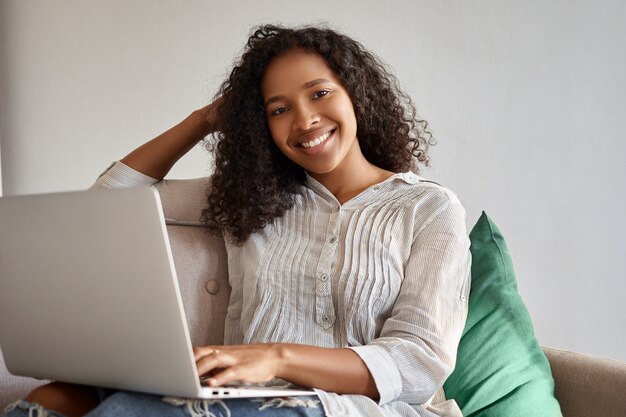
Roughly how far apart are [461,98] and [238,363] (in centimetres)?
117

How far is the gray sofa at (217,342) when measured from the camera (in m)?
1.52

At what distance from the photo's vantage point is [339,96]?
1.62 meters

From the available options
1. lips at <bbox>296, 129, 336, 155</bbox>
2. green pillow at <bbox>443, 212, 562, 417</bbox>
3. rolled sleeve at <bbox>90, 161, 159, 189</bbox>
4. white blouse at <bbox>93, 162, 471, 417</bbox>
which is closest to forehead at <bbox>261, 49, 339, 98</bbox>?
lips at <bbox>296, 129, 336, 155</bbox>

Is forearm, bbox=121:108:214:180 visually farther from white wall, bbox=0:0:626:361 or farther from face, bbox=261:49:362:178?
white wall, bbox=0:0:626:361

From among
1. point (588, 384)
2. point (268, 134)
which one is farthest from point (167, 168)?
point (588, 384)

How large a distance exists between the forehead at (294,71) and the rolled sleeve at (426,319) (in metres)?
0.36

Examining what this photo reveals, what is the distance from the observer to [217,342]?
1661 mm

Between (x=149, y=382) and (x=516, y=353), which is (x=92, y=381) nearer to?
(x=149, y=382)

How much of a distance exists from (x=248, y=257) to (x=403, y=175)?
1.10ft

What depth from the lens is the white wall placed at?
82.6 inches

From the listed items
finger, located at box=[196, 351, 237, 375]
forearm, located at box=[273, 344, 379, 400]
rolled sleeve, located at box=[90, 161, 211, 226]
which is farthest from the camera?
rolled sleeve, located at box=[90, 161, 211, 226]

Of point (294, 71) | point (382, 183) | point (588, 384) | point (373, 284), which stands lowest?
point (588, 384)

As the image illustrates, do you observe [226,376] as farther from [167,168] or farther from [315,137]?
[167,168]

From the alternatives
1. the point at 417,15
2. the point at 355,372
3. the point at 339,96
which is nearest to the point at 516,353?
the point at 355,372
